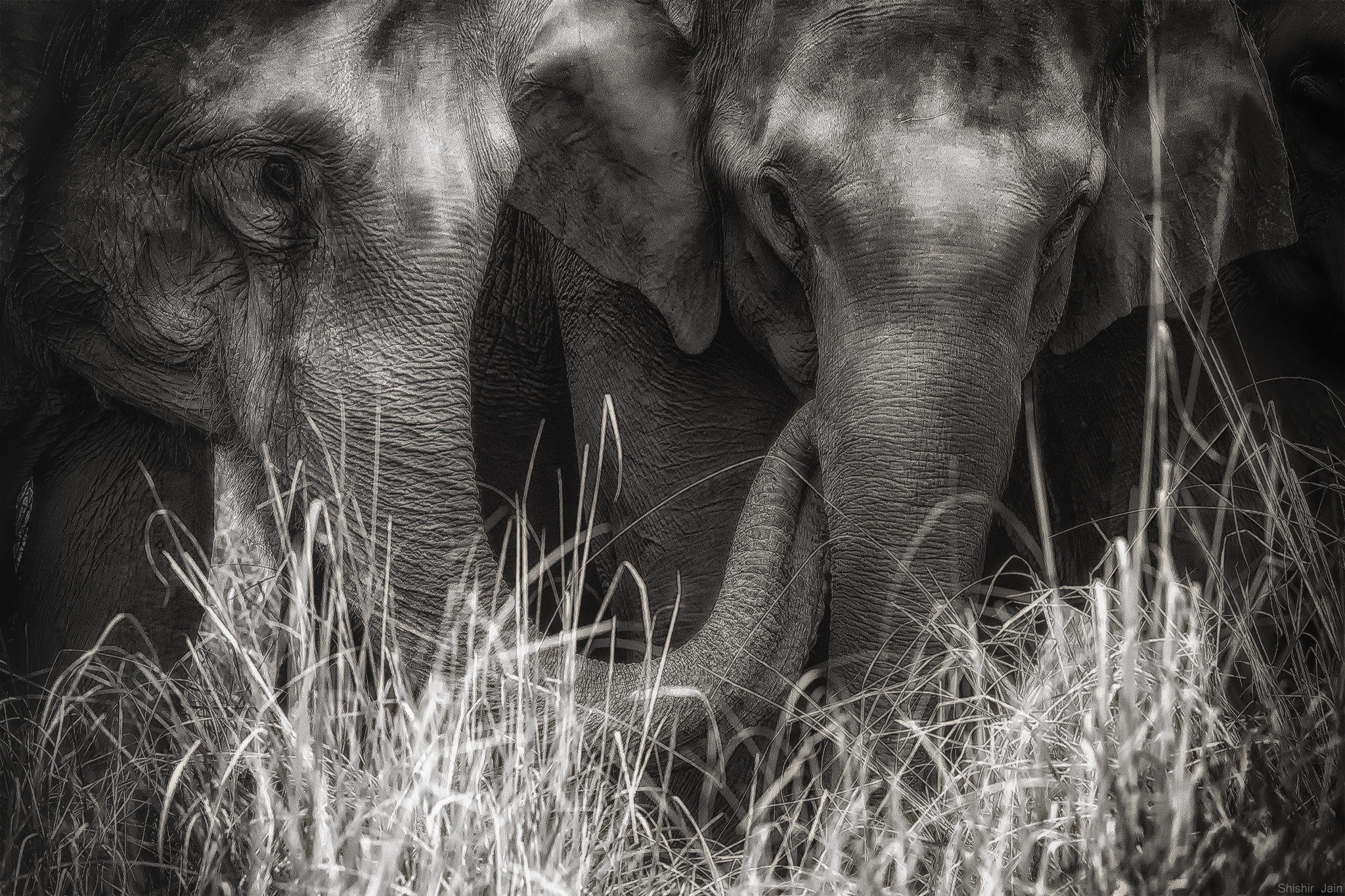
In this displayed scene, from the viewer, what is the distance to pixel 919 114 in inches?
114

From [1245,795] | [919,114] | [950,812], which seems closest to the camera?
[1245,795]

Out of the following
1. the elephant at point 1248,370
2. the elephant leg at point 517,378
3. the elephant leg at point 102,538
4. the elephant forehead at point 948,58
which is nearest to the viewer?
the elephant forehead at point 948,58

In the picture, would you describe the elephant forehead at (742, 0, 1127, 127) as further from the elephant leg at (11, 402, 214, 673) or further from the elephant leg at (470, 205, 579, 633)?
the elephant leg at (11, 402, 214, 673)

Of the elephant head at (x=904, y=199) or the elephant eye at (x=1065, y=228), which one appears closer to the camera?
the elephant head at (x=904, y=199)

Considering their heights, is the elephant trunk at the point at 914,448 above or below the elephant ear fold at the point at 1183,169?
below

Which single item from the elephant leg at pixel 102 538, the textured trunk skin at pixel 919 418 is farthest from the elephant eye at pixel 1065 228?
the elephant leg at pixel 102 538

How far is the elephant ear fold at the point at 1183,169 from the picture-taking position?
329 cm

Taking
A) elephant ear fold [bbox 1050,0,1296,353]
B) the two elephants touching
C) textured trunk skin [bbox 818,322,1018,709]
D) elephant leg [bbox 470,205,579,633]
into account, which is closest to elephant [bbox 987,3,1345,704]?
the two elephants touching

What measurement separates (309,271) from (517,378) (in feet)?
3.99

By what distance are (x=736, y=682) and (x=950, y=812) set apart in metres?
0.48

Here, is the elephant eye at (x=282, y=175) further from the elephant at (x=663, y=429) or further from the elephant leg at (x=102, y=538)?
A: the elephant at (x=663, y=429)

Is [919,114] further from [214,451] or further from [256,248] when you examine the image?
[214,451]

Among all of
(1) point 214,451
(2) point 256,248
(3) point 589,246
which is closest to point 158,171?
(2) point 256,248

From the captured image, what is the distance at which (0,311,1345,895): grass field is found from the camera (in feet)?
6.57
